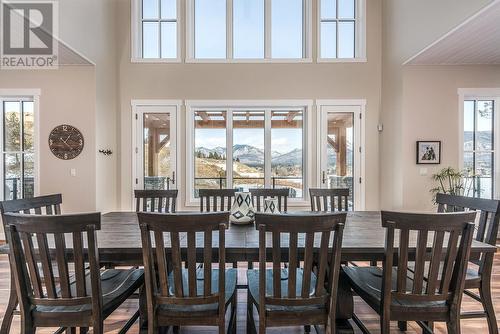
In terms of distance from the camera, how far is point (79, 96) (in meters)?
4.31

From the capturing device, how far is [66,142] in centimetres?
434

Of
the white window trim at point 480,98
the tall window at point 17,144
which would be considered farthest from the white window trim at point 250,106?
the tall window at point 17,144

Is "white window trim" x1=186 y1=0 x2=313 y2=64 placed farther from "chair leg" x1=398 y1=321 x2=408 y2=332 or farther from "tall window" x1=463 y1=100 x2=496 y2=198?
"chair leg" x1=398 y1=321 x2=408 y2=332

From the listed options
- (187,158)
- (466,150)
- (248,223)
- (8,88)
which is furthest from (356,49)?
(8,88)

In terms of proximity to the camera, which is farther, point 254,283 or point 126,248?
point 254,283

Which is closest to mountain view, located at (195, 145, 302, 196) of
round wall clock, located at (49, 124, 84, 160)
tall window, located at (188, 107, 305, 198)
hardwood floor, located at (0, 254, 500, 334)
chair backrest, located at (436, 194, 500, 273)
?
tall window, located at (188, 107, 305, 198)

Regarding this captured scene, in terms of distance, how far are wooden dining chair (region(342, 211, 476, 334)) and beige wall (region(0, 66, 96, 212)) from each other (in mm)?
4221

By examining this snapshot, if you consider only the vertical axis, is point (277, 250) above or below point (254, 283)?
above

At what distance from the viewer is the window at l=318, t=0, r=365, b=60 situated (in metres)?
5.16

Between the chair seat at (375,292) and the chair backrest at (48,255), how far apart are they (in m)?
1.56

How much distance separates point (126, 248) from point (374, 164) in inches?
180

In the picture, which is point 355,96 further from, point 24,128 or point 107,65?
point 24,128

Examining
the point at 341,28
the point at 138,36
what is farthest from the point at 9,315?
the point at 341,28

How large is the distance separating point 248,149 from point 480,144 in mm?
3826
